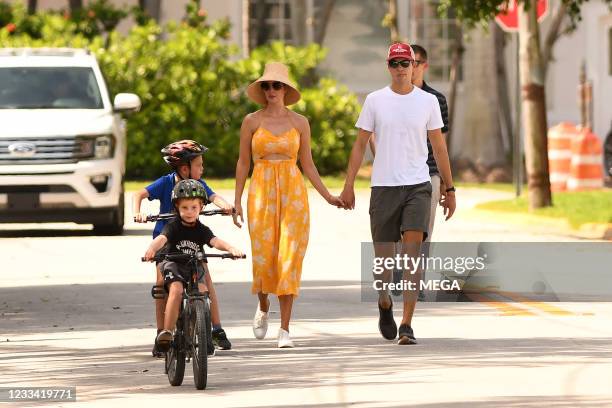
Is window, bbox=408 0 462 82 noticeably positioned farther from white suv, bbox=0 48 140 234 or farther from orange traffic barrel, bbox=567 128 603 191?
white suv, bbox=0 48 140 234

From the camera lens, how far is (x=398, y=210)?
13.0 meters

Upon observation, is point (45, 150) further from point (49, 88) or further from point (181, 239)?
point (181, 239)

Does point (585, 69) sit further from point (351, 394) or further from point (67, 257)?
point (351, 394)

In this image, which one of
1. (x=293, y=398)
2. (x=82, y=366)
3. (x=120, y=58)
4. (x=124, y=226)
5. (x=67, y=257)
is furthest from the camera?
(x=120, y=58)

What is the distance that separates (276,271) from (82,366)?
1714mm

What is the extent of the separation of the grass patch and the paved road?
15.5ft

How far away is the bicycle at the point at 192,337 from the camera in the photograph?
1077 centimetres

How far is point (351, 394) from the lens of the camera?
413 inches

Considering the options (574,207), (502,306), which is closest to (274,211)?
(502,306)

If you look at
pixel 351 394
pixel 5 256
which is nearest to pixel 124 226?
pixel 5 256

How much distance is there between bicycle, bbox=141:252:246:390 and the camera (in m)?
10.8

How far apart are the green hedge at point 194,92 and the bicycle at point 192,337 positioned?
849 inches

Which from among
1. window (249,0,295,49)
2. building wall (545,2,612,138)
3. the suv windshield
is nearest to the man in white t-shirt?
the suv windshield

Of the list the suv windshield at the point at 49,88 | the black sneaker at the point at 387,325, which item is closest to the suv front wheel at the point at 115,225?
the suv windshield at the point at 49,88
